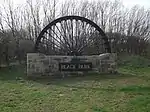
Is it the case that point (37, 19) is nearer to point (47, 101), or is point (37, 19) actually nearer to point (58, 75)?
point (58, 75)

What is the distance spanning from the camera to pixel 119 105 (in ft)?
23.9

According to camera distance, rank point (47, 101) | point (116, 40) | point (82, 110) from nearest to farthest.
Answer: point (82, 110)
point (47, 101)
point (116, 40)

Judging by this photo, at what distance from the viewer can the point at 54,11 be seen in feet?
101

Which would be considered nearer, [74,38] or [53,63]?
[53,63]

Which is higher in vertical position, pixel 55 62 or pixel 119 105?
pixel 55 62

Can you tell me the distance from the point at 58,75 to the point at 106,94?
6908mm

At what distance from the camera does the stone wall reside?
15.4 metres

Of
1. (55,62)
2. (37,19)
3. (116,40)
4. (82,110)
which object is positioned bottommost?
(82,110)

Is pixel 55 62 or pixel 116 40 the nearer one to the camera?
pixel 55 62

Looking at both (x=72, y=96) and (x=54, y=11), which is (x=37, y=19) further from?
(x=72, y=96)

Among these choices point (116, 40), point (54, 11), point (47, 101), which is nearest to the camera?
point (47, 101)

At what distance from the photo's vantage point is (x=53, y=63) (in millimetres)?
15656

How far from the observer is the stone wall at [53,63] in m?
15.4

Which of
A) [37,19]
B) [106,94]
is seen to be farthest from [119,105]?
[37,19]
